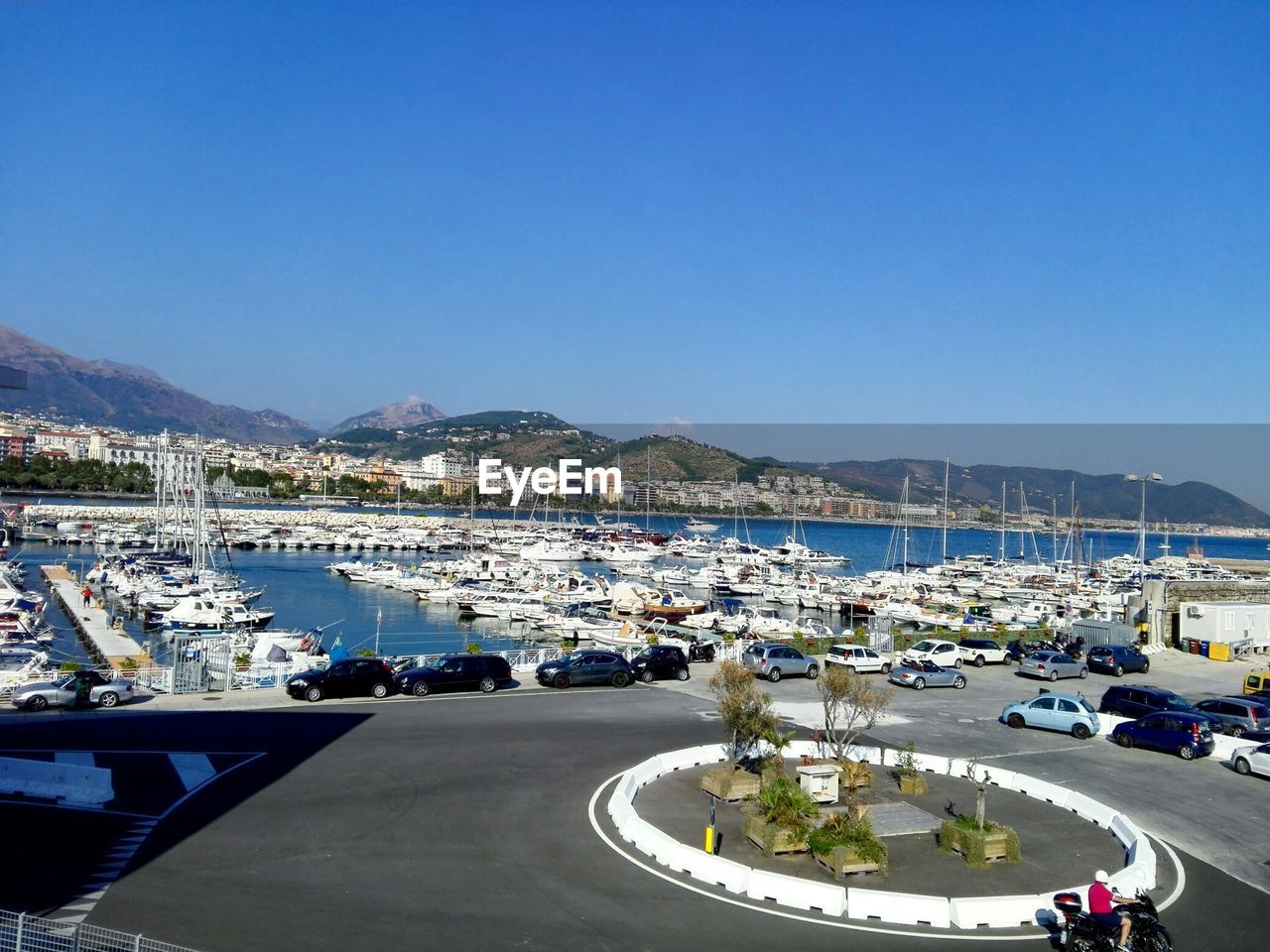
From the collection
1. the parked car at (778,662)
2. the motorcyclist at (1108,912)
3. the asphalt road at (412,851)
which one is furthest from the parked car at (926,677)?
the motorcyclist at (1108,912)

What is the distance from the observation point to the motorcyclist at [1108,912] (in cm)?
958

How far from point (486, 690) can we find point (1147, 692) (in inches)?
672

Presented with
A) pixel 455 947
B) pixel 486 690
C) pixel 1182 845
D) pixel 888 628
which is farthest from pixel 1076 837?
pixel 888 628

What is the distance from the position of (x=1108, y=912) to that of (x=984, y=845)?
9.05 feet

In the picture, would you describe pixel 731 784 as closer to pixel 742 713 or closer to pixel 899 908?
pixel 742 713

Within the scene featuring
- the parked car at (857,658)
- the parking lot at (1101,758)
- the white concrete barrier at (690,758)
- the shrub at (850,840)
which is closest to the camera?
the shrub at (850,840)

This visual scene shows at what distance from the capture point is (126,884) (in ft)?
36.2

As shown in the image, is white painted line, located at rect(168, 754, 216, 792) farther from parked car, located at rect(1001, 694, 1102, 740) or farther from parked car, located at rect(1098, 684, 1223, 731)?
parked car, located at rect(1098, 684, 1223, 731)

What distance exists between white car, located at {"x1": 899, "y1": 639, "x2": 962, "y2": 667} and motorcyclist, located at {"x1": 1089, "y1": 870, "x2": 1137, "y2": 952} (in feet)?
73.0

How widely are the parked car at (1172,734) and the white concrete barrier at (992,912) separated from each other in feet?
37.8

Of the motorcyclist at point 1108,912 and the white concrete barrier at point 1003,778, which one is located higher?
the motorcyclist at point 1108,912

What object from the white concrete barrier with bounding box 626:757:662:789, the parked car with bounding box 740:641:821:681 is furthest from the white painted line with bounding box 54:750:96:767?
the parked car with bounding box 740:641:821:681

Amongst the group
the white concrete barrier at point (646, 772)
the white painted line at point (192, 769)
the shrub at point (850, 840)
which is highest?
the shrub at point (850, 840)

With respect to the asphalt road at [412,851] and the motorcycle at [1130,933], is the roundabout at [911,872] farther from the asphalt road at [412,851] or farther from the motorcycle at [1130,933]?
the motorcycle at [1130,933]
